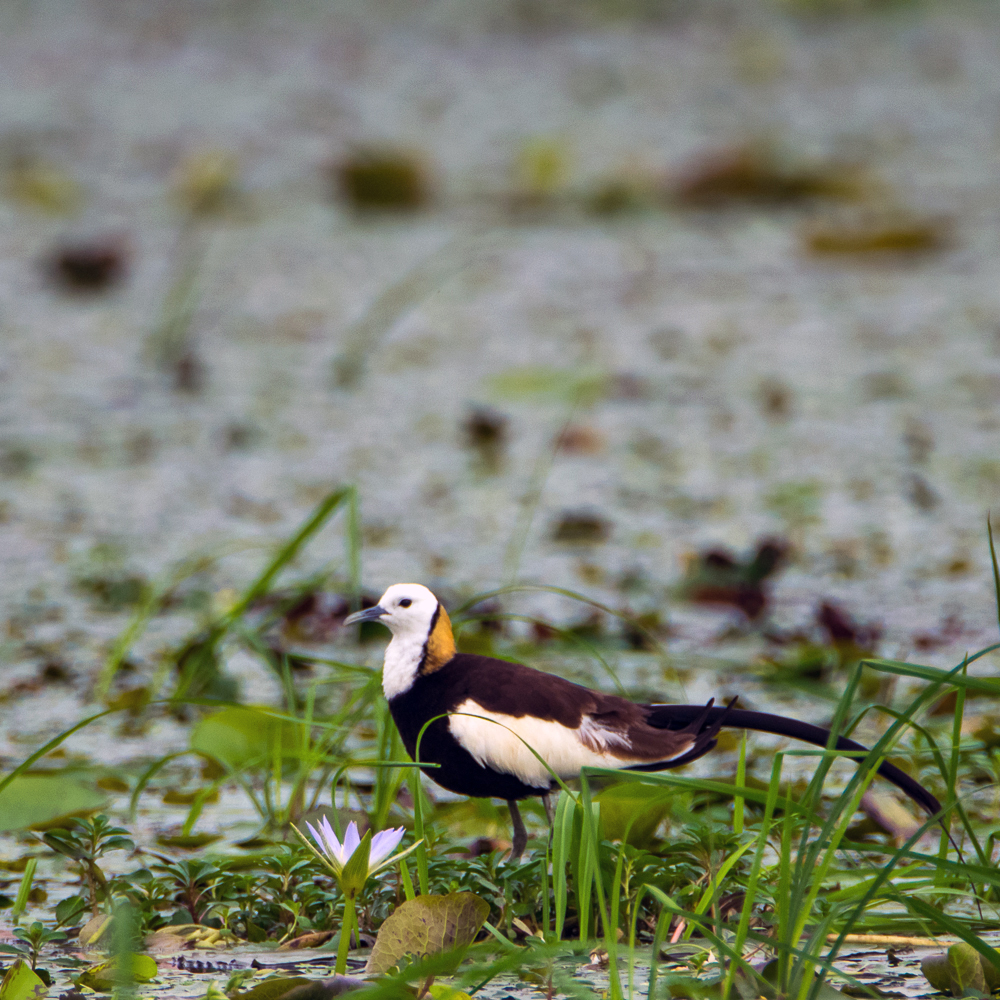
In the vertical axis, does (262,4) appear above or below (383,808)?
above

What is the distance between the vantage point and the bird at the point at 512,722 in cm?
164

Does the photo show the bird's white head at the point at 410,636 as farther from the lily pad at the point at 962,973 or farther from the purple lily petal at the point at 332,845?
the lily pad at the point at 962,973

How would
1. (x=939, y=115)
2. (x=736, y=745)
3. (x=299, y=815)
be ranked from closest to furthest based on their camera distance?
(x=299, y=815)
(x=736, y=745)
(x=939, y=115)

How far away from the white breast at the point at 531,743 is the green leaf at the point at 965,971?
0.38 m

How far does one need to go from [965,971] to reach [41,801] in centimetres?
113

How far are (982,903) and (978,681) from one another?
1.51 ft

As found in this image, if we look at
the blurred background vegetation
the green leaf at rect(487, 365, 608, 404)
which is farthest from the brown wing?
the green leaf at rect(487, 365, 608, 404)

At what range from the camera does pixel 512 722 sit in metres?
1.64

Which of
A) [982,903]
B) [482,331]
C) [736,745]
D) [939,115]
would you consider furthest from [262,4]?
[982,903]

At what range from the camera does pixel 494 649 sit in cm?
274

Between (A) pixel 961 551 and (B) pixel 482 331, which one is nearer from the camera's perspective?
(A) pixel 961 551

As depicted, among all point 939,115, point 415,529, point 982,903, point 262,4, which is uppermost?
point 262,4

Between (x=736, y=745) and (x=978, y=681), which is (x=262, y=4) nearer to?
(x=736, y=745)

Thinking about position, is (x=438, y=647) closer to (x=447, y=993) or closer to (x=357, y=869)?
(x=357, y=869)
